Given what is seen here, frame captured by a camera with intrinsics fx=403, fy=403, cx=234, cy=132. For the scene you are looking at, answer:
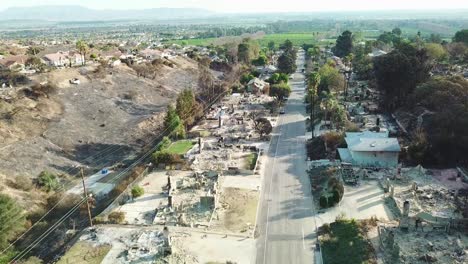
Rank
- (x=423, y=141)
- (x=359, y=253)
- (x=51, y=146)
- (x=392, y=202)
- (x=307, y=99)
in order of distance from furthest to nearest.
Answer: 1. (x=307, y=99)
2. (x=51, y=146)
3. (x=423, y=141)
4. (x=392, y=202)
5. (x=359, y=253)

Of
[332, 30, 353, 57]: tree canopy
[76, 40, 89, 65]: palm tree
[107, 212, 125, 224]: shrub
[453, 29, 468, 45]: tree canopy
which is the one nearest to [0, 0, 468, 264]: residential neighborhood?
[107, 212, 125, 224]: shrub

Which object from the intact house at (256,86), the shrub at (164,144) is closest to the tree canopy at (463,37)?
the intact house at (256,86)

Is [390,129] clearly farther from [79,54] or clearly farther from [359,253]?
[79,54]

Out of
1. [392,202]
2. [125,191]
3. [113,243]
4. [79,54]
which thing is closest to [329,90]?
[392,202]

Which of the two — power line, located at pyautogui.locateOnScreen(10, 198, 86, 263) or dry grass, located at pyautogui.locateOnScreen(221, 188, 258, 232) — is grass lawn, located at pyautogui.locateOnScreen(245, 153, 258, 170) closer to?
dry grass, located at pyautogui.locateOnScreen(221, 188, 258, 232)

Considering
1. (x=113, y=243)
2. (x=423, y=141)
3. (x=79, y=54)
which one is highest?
(x=79, y=54)

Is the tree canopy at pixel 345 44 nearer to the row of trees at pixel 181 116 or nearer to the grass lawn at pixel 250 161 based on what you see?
the row of trees at pixel 181 116
